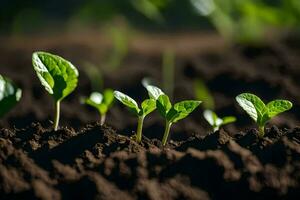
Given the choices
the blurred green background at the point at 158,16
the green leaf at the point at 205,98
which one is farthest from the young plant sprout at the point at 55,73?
the blurred green background at the point at 158,16

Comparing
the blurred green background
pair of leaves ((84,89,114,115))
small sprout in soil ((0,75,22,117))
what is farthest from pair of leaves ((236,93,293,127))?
the blurred green background

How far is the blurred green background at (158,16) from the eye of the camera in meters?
3.45

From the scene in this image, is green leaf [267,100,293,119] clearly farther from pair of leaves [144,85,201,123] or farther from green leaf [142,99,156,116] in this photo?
green leaf [142,99,156,116]

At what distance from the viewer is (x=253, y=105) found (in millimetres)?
1634

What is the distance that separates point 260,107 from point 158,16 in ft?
8.76

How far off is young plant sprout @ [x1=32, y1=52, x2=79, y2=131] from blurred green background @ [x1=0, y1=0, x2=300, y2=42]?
1821 mm

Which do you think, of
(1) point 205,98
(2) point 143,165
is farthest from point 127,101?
(1) point 205,98

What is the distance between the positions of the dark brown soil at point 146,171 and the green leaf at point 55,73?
204 millimetres

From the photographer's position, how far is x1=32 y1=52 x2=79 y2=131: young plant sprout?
65.1 inches

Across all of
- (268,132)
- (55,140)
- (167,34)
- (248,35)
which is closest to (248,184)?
(268,132)

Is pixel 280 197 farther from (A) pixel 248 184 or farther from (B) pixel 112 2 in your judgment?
(B) pixel 112 2

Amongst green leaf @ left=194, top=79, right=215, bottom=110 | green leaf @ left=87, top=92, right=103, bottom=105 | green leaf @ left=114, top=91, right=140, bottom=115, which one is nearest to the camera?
green leaf @ left=114, top=91, right=140, bottom=115

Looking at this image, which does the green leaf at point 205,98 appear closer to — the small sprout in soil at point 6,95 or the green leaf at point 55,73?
the green leaf at point 55,73

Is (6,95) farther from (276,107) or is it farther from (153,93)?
(276,107)
